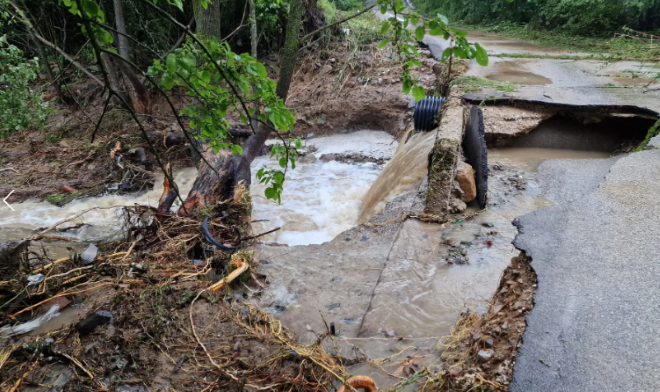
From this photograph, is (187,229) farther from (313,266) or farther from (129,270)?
(313,266)

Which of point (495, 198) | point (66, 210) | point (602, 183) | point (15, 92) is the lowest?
point (66, 210)

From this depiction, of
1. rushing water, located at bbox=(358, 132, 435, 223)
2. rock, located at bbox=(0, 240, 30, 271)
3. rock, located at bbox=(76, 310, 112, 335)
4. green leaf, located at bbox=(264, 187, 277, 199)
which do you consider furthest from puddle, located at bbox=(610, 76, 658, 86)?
rock, located at bbox=(0, 240, 30, 271)

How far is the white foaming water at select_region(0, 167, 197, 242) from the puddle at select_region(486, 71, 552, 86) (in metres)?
6.11

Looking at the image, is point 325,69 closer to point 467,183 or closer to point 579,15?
point 579,15

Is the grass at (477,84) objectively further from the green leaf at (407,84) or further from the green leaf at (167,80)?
the green leaf at (167,80)

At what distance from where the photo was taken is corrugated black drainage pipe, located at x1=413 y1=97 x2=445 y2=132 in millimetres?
5977

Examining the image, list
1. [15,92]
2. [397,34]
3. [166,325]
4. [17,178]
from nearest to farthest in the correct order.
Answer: [397,34]
[166,325]
[15,92]
[17,178]

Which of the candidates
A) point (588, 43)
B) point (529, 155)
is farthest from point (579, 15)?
point (529, 155)

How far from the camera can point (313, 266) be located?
3.98 metres

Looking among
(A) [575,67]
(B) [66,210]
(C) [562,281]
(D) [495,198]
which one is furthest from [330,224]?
(A) [575,67]

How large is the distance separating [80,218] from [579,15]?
43.8ft

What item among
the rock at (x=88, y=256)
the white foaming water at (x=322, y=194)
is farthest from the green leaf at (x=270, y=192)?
the white foaming water at (x=322, y=194)

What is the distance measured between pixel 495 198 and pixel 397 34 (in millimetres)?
3099

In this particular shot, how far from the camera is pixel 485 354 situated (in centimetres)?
203
